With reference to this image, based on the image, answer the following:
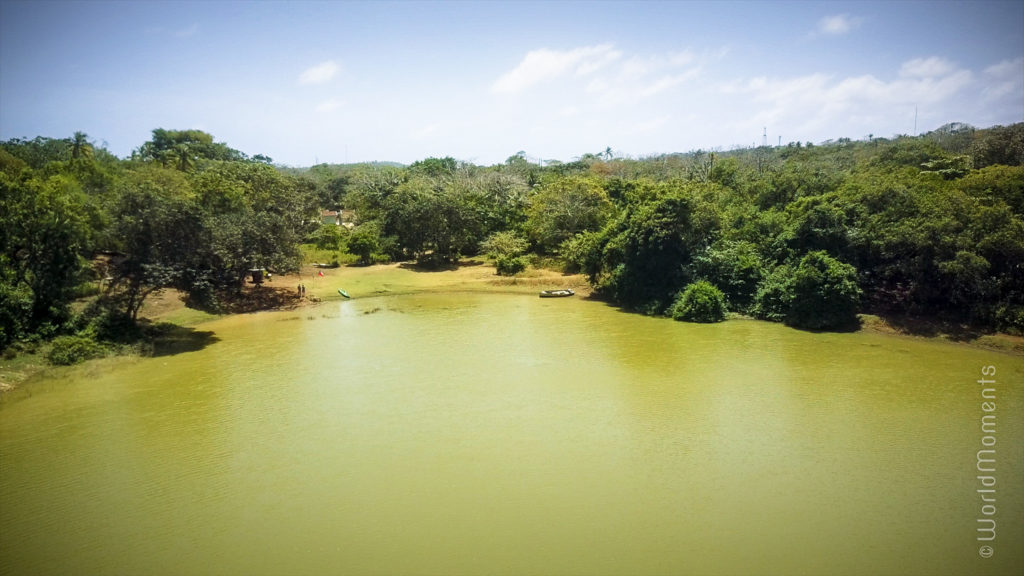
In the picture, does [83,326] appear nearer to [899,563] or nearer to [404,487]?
[404,487]

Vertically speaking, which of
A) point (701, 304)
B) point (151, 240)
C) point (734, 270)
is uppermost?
point (151, 240)

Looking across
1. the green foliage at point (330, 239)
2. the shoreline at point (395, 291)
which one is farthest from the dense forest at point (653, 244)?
the green foliage at point (330, 239)

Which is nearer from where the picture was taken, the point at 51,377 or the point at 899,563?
the point at 899,563

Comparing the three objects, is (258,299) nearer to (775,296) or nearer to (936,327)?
(775,296)

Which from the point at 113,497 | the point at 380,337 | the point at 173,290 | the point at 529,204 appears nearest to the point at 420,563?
the point at 113,497

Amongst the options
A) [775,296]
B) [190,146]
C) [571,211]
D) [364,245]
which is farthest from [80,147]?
[775,296]

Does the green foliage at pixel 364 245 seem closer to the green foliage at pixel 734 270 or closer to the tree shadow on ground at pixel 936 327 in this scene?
the green foliage at pixel 734 270

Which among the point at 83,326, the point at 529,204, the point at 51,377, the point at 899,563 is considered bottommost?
the point at 899,563

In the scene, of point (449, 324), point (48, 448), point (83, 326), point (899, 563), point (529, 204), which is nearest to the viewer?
point (899, 563)
